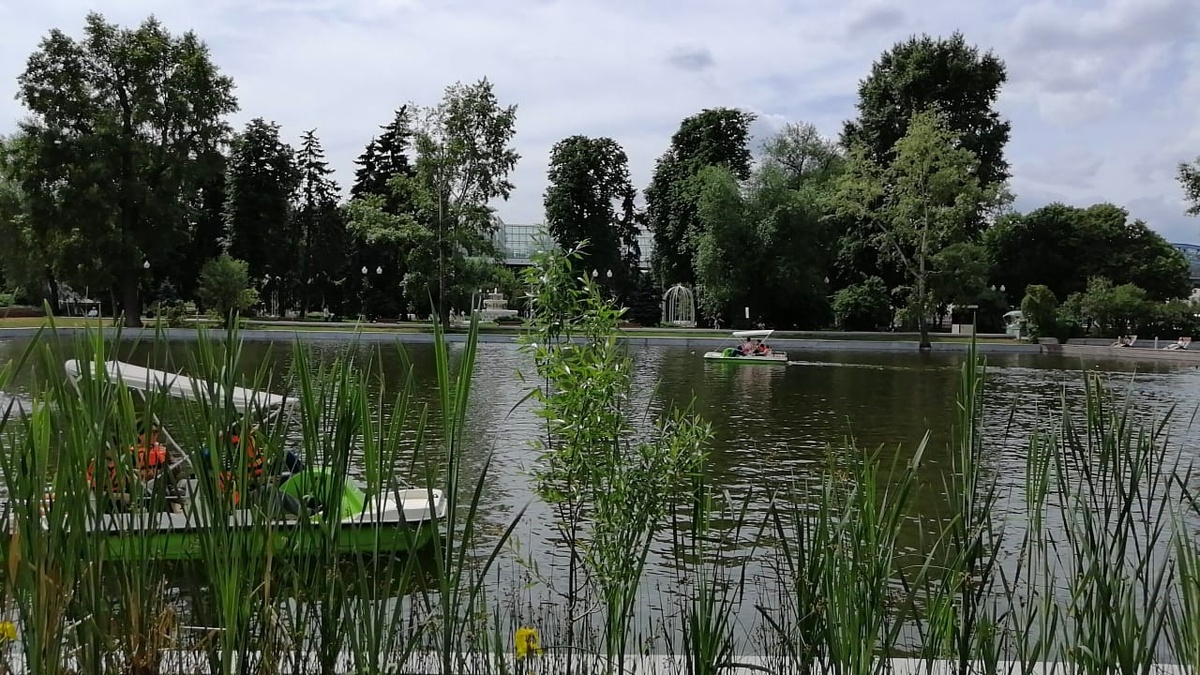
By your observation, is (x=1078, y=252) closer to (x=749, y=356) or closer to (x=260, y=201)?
(x=749, y=356)

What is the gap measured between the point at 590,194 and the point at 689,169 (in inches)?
252

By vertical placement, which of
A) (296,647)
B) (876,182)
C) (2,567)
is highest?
(876,182)

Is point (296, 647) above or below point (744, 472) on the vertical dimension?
above

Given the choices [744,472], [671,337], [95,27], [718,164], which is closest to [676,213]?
[718,164]

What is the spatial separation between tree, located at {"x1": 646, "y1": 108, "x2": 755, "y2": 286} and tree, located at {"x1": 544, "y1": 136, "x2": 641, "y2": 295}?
2.76 m

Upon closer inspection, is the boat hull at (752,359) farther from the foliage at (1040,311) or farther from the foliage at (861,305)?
the foliage at (1040,311)

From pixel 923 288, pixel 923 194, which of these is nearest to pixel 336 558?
pixel 923 194

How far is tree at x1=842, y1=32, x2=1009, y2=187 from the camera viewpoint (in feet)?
163

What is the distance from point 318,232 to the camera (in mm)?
53938

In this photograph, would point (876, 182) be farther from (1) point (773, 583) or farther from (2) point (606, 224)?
(1) point (773, 583)

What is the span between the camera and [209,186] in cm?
5194

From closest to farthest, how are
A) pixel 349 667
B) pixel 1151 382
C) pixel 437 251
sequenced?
pixel 349 667
pixel 1151 382
pixel 437 251

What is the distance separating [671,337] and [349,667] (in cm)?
3790

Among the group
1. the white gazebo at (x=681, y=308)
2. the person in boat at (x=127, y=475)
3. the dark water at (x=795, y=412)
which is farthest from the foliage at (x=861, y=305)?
the person in boat at (x=127, y=475)
